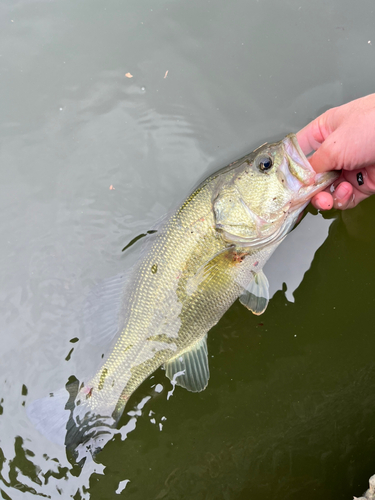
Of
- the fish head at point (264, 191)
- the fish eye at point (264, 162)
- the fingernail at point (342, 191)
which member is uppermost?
the fish eye at point (264, 162)

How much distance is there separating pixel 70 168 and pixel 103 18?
1.19 metres

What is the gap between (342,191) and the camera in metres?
2.35

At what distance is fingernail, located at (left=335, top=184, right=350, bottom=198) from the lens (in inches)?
92.0

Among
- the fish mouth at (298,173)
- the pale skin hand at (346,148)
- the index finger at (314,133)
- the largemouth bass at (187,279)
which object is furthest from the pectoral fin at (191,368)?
the index finger at (314,133)

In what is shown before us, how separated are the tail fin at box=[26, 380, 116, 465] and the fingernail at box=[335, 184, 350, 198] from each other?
7.59 feet

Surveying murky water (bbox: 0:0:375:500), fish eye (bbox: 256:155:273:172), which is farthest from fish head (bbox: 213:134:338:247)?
murky water (bbox: 0:0:375:500)

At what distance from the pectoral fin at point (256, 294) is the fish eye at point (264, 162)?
2.48 feet

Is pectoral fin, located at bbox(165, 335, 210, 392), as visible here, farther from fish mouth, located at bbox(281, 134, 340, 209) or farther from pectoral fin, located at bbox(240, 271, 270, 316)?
fish mouth, located at bbox(281, 134, 340, 209)

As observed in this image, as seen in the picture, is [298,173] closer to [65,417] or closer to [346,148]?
[346,148]

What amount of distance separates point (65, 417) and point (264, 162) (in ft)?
7.30

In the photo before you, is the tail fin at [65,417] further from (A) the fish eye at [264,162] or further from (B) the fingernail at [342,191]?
(B) the fingernail at [342,191]

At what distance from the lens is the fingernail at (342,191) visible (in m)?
2.34

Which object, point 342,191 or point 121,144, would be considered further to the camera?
point 121,144

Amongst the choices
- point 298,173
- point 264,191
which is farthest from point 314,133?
point 264,191
